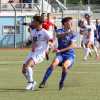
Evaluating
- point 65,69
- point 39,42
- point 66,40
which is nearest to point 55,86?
point 65,69

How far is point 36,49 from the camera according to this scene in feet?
45.9

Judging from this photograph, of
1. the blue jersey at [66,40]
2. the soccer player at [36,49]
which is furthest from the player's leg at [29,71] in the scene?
the blue jersey at [66,40]

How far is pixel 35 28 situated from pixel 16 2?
1392 inches

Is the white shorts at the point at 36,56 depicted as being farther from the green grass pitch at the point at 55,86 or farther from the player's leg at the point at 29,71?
the green grass pitch at the point at 55,86

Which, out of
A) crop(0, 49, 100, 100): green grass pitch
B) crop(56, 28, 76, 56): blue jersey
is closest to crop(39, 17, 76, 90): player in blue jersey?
crop(56, 28, 76, 56): blue jersey

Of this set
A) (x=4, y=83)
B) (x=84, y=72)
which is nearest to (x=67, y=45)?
(x=4, y=83)

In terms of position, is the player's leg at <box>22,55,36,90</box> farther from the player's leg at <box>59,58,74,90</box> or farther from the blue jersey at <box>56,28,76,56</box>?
the blue jersey at <box>56,28,76,56</box>

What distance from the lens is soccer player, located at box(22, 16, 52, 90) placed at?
44.7 ft

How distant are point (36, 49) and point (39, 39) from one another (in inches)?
10.4

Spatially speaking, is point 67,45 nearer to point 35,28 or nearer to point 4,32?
point 35,28

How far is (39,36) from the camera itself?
14.0 m

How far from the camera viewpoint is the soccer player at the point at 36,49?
44.7ft

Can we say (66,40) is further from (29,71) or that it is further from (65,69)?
(29,71)

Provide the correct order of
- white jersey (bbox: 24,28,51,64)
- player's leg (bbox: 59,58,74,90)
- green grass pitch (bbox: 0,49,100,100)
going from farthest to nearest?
white jersey (bbox: 24,28,51,64)
player's leg (bbox: 59,58,74,90)
green grass pitch (bbox: 0,49,100,100)
